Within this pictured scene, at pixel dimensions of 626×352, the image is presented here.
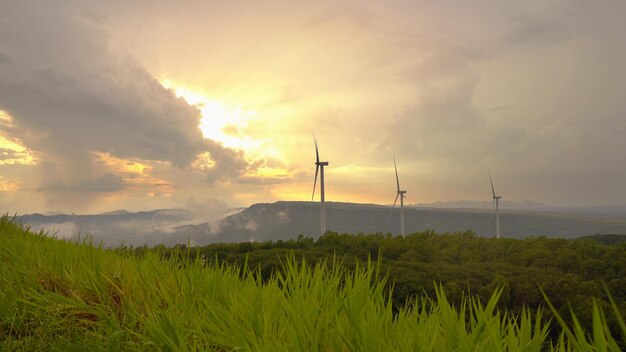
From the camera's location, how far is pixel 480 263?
76.2ft

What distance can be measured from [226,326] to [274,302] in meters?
0.62

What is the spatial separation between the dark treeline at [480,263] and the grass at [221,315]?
Result: 399 inches

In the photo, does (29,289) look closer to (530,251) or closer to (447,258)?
(447,258)

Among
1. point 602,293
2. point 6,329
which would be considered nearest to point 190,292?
point 6,329

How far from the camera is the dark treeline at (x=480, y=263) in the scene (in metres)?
18.1

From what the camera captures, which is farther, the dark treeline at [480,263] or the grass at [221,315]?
the dark treeline at [480,263]

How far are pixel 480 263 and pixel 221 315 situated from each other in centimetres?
2029

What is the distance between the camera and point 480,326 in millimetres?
3992

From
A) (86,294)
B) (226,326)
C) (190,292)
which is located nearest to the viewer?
(226,326)

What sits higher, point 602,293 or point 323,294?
point 323,294

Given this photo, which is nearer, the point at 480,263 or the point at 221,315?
the point at 221,315

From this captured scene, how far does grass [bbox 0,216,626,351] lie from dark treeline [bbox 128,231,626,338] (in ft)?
33.3

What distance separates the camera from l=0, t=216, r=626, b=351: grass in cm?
407

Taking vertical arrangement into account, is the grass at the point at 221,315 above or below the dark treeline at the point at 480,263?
above
